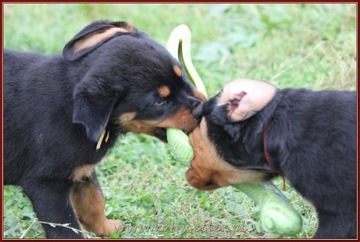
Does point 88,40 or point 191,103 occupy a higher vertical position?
point 88,40

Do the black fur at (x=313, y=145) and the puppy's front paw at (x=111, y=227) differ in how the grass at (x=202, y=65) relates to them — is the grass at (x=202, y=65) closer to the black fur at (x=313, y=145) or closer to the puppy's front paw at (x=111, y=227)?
the puppy's front paw at (x=111, y=227)

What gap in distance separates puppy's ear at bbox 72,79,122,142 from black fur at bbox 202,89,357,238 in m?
0.60

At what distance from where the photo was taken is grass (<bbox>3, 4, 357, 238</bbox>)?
6145 mm

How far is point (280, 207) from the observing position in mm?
5289

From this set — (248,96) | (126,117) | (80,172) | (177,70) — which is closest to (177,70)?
(177,70)

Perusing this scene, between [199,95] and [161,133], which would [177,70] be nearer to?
[199,95]

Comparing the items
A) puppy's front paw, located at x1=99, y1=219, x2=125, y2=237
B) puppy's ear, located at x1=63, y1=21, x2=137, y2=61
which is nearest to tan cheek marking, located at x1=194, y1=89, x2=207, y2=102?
puppy's ear, located at x1=63, y1=21, x2=137, y2=61

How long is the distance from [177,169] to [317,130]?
7.21ft

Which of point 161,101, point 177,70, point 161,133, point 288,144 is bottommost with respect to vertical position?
point 161,133

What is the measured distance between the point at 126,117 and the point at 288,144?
105 centimetres

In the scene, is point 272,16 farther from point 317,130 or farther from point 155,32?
point 317,130

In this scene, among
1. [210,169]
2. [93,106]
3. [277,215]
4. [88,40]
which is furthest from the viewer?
[88,40]

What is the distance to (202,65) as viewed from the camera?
902 centimetres

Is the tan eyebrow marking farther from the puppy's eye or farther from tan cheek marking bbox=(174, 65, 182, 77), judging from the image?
the puppy's eye
